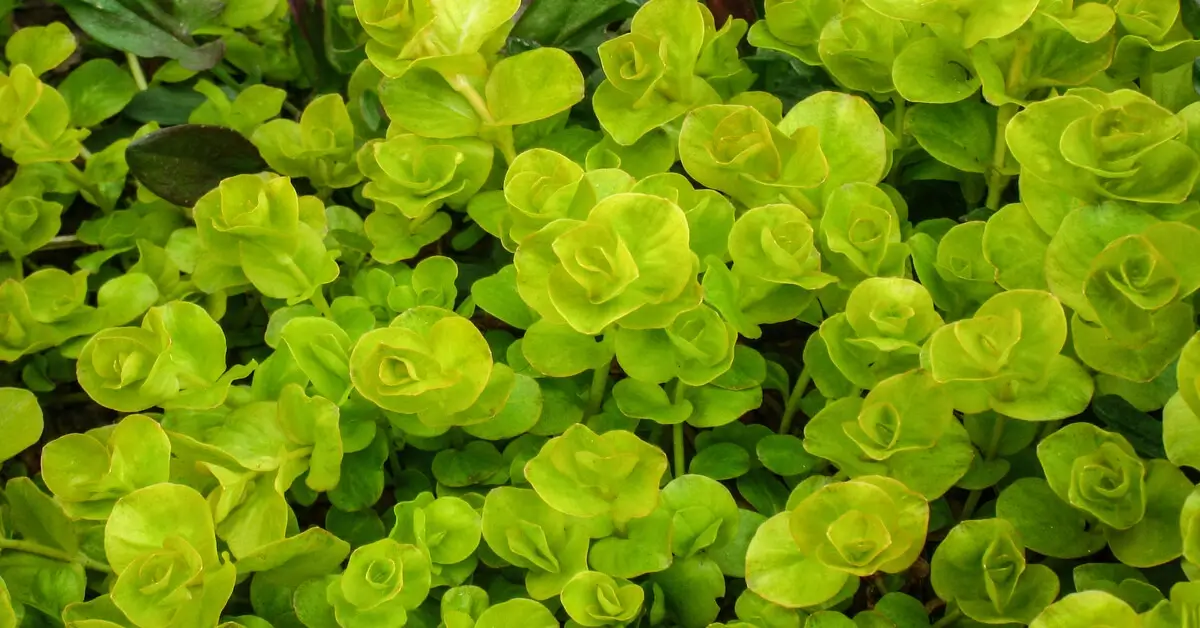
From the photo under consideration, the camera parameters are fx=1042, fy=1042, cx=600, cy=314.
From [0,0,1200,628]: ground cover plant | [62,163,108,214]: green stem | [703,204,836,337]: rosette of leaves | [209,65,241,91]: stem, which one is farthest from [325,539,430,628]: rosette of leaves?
[209,65,241,91]: stem

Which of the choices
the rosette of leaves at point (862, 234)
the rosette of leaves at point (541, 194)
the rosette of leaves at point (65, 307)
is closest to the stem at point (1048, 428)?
the rosette of leaves at point (862, 234)

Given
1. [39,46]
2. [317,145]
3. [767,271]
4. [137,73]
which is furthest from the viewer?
[137,73]

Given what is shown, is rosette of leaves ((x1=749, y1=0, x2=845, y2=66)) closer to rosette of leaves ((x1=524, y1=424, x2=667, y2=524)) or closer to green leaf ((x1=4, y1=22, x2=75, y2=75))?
rosette of leaves ((x1=524, y1=424, x2=667, y2=524))

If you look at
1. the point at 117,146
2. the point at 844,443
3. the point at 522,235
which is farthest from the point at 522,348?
the point at 117,146

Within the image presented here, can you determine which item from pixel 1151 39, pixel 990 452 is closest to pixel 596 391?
pixel 990 452

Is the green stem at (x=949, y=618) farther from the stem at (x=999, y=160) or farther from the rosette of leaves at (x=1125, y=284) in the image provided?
the stem at (x=999, y=160)

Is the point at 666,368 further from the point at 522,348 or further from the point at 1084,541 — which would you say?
the point at 1084,541

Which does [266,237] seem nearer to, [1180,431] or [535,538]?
[535,538]

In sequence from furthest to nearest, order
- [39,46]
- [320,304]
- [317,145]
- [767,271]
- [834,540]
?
[39,46], [317,145], [320,304], [767,271], [834,540]
